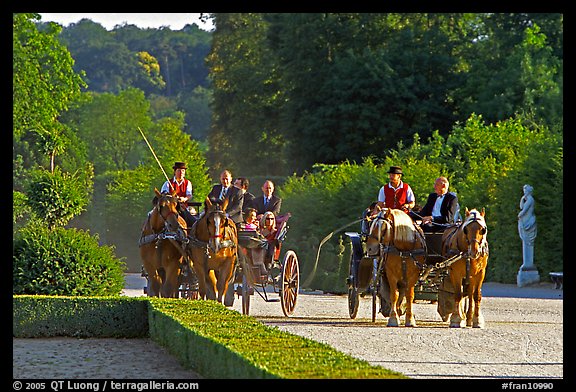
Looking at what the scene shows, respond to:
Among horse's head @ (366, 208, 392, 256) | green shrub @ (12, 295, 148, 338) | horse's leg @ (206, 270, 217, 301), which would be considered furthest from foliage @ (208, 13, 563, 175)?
green shrub @ (12, 295, 148, 338)

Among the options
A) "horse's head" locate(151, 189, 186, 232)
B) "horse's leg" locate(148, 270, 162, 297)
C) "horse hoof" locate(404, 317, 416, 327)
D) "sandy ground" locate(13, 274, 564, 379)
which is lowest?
"sandy ground" locate(13, 274, 564, 379)

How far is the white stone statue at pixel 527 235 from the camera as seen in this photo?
30.3 meters

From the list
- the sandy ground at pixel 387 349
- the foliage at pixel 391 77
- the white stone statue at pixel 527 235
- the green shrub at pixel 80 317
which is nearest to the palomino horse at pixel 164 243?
the sandy ground at pixel 387 349

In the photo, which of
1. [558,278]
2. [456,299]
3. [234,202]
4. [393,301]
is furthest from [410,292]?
[558,278]

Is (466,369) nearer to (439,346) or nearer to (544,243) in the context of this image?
(439,346)

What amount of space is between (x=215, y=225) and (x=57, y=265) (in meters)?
2.27

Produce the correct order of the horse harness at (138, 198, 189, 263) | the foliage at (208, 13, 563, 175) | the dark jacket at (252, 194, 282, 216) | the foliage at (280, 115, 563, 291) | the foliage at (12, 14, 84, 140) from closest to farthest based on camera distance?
1. the horse harness at (138, 198, 189, 263)
2. the dark jacket at (252, 194, 282, 216)
3. the foliage at (280, 115, 563, 291)
4. the foliage at (12, 14, 84, 140)
5. the foliage at (208, 13, 563, 175)

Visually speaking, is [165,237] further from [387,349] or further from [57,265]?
[387,349]

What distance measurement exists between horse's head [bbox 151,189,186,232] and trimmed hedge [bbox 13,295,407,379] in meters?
1.88

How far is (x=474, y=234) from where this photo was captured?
55.5 ft

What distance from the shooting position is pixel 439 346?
1484 centimetres

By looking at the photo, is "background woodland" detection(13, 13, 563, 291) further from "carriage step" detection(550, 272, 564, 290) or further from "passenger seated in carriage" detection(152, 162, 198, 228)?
"passenger seated in carriage" detection(152, 162, 198, 228)

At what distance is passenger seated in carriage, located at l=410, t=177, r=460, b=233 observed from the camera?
58.5ft

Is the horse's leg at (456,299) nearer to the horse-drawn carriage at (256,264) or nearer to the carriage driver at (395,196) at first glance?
the carriage driver at (395,196)
